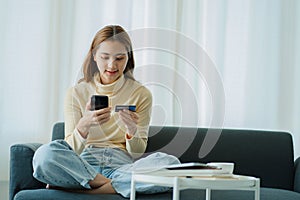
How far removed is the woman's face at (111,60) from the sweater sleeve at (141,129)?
0.14 metres

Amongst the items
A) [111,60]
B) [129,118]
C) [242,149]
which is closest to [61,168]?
[129,118]

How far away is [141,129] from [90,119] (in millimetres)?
234

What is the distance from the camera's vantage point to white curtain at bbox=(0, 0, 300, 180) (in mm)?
2852

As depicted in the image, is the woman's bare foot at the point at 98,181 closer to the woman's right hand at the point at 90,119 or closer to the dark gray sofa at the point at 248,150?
the woman's right hand at the point at 90,119

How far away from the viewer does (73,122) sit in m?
2.34

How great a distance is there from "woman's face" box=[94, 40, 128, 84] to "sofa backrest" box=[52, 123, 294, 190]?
0.39 m

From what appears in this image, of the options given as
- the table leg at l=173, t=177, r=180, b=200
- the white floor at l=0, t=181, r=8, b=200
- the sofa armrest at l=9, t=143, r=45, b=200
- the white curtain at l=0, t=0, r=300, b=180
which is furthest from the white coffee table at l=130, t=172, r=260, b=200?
the white floor at l=0, t=181, r=8, b=200

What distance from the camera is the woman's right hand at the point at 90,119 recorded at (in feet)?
7.34

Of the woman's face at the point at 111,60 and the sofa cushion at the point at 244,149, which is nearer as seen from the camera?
the woman's face at the point at 111,60

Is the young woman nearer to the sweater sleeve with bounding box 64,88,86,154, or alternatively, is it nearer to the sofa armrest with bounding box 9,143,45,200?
the sweater sleeve with bounding box 64,88,86,154

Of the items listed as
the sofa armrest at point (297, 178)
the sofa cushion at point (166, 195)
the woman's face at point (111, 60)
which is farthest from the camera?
the sofa armrest at point (297, 178)

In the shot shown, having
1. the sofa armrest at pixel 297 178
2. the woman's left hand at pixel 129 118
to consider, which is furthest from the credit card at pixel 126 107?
the sofa armrest at pixel 297 178

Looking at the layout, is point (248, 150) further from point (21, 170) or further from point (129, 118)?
point (21, 170)

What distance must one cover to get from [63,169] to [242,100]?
1.30 metres
